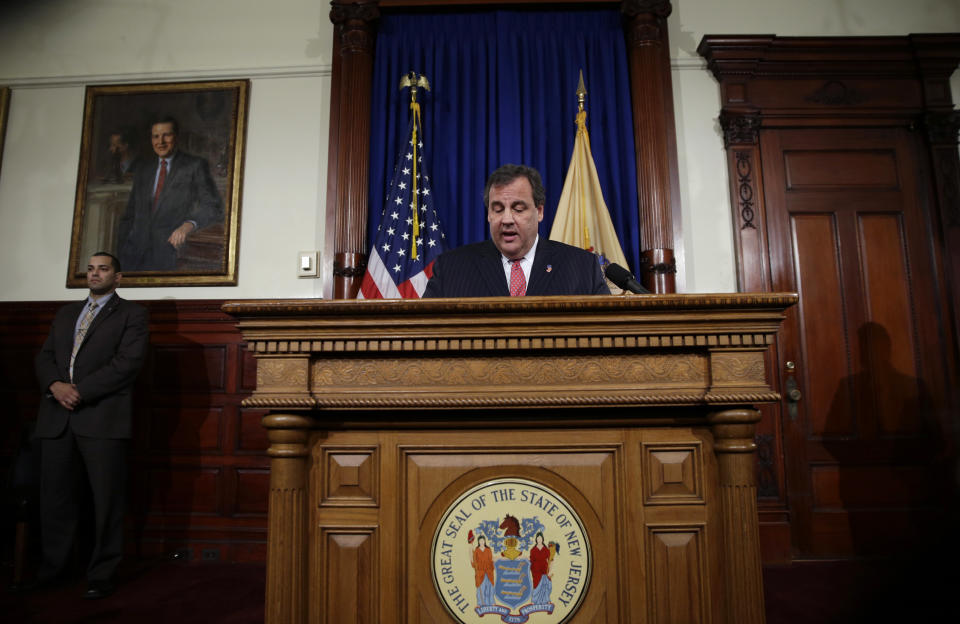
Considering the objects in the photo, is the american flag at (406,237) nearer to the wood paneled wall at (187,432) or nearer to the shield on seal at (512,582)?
the wood paneled wall at (187,432)

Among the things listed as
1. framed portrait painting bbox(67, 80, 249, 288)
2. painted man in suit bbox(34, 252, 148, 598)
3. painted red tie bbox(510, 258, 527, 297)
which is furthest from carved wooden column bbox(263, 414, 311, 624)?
framed portrait painting bbox(67, 80, 249, 288)

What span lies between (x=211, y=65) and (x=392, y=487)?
4097 mm

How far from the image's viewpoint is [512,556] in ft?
4.06

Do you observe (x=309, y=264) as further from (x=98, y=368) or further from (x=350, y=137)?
(x=98, y=368)

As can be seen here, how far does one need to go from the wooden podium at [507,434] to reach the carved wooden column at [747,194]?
2819 mm

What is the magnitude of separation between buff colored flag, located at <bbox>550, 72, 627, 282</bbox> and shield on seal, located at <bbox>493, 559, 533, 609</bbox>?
2.69 meters

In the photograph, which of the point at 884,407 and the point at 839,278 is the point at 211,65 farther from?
the point at 884,407

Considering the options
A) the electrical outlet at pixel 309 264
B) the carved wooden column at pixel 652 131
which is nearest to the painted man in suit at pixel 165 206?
the electrical outlet at pixel 309 264

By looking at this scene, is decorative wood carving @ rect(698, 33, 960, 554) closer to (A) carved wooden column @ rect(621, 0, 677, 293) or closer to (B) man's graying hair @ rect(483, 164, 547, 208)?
(A) carved wooden column @ rect(621, 0, 677, 293)

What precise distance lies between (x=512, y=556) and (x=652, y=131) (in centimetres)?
340

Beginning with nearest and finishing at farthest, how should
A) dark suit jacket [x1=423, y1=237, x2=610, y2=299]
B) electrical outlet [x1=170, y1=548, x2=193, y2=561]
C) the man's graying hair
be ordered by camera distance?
dark suit jacket [x1=423, y1=237, x2=610, y2=299]
the man's graying hair
electrical outlet [x1=170, y1=548, x2=193, y2=561]

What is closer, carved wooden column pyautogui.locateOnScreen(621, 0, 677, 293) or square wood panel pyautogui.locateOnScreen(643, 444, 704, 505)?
square wood panel pyautogui.locateOnScreen(643, 444, 704, 505)

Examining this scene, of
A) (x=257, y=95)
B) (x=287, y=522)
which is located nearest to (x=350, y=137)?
(x=257, y=95)

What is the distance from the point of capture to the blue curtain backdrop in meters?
4.00
